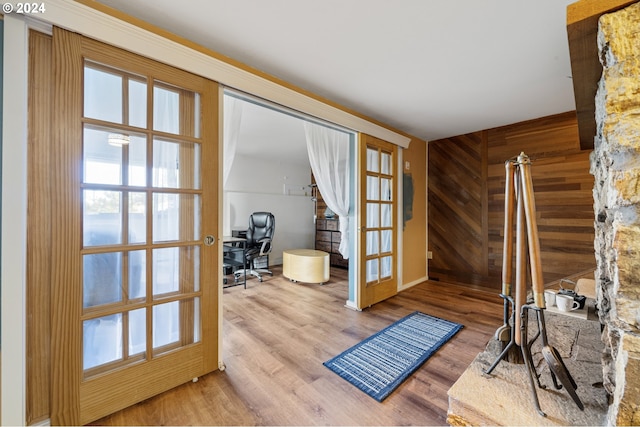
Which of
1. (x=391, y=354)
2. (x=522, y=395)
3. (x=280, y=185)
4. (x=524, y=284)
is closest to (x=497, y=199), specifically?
(x=391, y=354)

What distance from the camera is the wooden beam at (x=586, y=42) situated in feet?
2.28

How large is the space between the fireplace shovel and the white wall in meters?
4.46

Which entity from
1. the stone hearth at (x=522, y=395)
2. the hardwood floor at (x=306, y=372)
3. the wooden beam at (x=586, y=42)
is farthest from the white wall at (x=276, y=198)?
the wooden beam at (x=586, y=42)

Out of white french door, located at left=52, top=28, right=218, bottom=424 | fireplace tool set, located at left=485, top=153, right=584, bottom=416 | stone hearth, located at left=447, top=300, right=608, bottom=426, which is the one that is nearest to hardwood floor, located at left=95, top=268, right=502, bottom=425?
white french door, located at left=52, top=28, right=218, bottom=424

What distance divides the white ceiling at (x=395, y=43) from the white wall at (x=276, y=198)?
9.81ft

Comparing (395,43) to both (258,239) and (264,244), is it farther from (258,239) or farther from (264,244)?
(258,239)

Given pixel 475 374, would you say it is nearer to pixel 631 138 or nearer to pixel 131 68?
pixel 631 138

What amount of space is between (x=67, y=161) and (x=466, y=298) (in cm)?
395

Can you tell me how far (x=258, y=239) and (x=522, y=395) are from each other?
12.6 feet

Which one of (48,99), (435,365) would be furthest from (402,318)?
(48,99)

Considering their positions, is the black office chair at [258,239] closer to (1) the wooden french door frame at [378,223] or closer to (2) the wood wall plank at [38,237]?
(1) the wooden french door frame at [378,223]

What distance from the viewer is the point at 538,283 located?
86 centimetres

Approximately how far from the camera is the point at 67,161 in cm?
122

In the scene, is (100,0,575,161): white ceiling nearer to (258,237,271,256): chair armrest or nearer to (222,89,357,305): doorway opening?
(222,89,357,305): doorway opening
